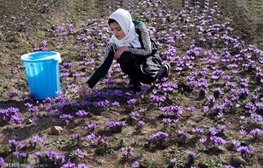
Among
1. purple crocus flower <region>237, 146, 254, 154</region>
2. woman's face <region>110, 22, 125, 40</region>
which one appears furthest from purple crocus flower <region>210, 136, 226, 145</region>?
woman's face <region>110, 22, 125, 40</region>

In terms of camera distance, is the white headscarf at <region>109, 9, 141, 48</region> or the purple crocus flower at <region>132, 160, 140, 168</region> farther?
the white headscarf at <region>109, 9, 141, 48</region>

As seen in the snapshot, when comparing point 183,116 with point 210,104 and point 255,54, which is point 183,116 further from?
point 255,54

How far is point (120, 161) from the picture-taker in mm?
5105

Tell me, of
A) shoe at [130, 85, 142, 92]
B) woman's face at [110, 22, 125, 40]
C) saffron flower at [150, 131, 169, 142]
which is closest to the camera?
saffron flower at [150, 131, 169, 142]

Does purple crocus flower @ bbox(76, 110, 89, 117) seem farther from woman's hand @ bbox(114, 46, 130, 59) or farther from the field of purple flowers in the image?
woman's hand @ bbox(114, 46, 130, 59)

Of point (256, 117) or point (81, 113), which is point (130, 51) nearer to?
point (81, 113)

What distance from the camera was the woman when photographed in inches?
267

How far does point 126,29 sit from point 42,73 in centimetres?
161

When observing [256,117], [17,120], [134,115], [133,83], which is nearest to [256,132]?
[256,117]

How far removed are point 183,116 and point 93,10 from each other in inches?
306

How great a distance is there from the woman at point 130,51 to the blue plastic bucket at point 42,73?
0.68 m

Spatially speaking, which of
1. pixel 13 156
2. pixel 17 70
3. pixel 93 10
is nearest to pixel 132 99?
pixel 13 156

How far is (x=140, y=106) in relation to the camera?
6.80 meters

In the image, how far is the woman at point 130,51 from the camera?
678cm
